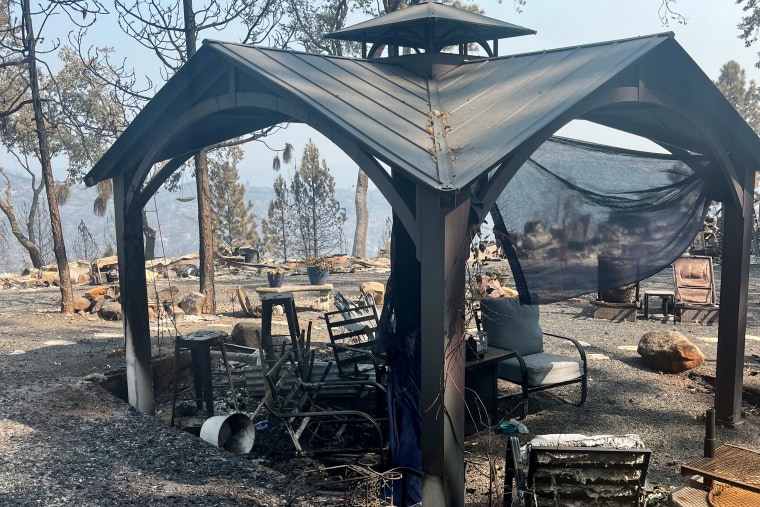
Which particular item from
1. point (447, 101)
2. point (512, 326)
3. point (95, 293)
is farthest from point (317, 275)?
point (447, 101)

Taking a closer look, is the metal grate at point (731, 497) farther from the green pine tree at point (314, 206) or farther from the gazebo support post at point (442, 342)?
the green pine tree at point (314, 206)

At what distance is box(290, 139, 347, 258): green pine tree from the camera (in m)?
31.1

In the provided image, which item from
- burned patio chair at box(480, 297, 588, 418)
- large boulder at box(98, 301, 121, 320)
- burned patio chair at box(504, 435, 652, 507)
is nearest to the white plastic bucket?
burned patio chair at box(480, 297, 588, 418)

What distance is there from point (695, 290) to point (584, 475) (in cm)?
884

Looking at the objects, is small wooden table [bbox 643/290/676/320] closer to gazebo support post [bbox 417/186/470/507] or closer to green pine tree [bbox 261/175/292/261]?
gazebo support post [bbox 417/186/470/507]

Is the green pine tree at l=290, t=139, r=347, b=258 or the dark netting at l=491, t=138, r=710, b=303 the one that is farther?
the green pine tree at l=290, t=139, r=347, b=258

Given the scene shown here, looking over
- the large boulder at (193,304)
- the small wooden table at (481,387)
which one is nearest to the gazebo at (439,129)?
the small wooden table at (481,387)

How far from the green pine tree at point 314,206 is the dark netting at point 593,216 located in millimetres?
24566

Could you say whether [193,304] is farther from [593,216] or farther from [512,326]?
[593,216]

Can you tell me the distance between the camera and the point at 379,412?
5332mm

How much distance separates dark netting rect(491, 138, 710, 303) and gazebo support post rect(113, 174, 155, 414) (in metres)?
3.60

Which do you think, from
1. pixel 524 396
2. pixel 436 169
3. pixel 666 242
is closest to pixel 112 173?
pixel 436 169

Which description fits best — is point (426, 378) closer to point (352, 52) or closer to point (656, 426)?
point (656, 426)

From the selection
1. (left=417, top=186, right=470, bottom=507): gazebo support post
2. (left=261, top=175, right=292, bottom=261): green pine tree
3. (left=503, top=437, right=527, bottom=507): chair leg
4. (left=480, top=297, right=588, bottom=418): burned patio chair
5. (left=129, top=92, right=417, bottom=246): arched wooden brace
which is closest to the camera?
(left=503, top=437, right=527, bottom=507): chair leg
